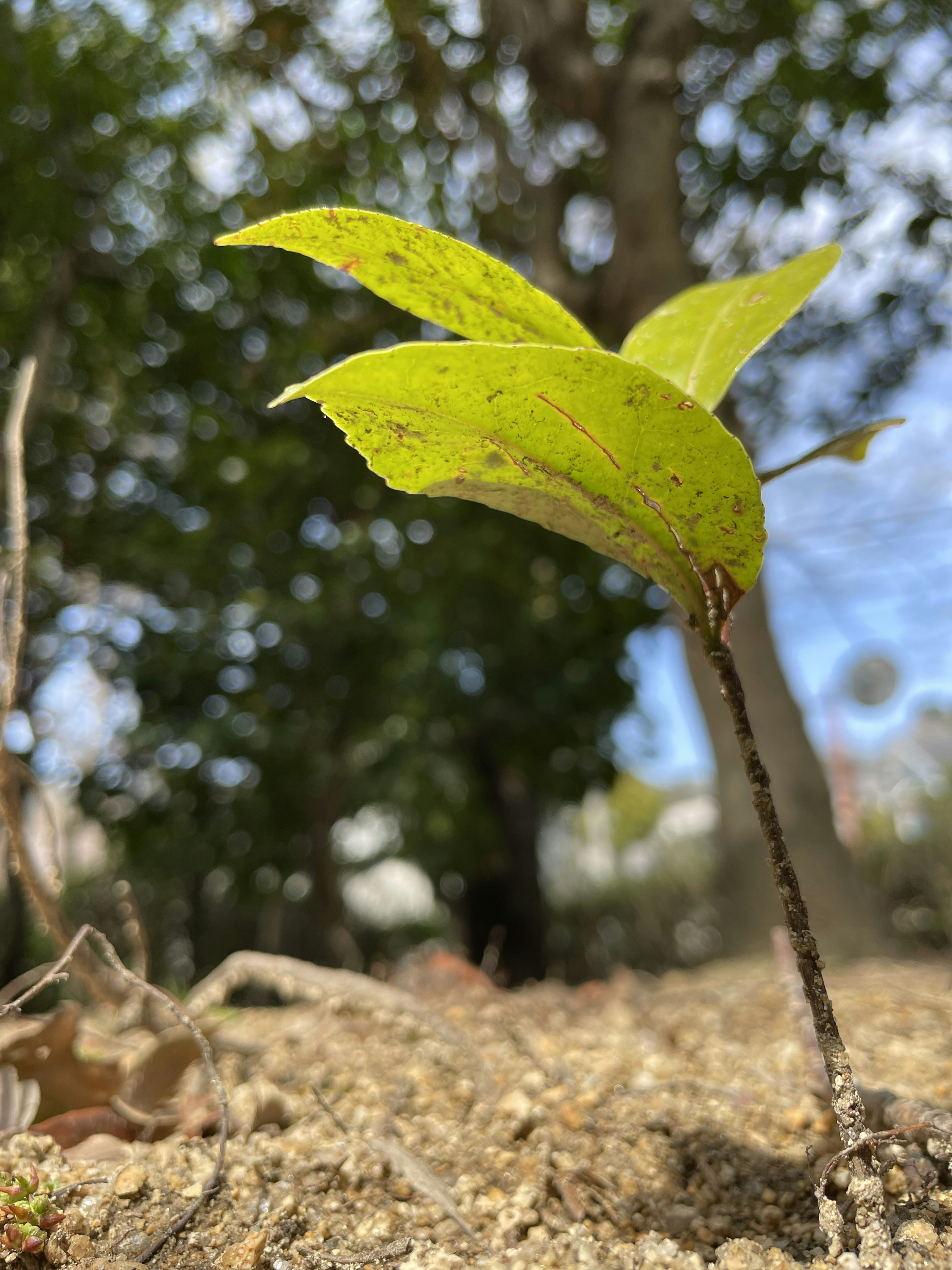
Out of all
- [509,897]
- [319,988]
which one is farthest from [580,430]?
[509,897]

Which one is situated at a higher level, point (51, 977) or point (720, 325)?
point (720, 325)

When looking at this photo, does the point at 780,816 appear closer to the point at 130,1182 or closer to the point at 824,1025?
the point at 824,1025

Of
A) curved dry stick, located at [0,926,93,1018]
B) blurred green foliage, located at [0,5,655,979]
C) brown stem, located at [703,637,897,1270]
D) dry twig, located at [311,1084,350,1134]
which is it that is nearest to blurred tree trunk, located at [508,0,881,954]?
blurred green foliage, located at [0,5,655,979]

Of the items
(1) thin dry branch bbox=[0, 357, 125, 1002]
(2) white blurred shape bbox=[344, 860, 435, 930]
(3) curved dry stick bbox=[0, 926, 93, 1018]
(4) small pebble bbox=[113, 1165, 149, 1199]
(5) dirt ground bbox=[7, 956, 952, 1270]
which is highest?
(1) thin dry branch bbox=[0, 357, 125, 1002]

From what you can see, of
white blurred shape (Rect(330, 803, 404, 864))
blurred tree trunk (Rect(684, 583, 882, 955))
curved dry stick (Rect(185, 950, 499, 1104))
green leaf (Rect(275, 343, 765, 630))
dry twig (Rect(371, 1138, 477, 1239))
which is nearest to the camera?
green leaf (Rect(275, 343, 765, 630))

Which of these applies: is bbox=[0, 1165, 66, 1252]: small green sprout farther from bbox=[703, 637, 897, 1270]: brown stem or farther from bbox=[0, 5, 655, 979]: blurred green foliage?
bbox=[0, 5, 655, 979]: blurred green foliage

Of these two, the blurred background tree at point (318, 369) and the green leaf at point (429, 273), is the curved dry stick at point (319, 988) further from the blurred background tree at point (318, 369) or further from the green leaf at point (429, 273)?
the blurred background tree at point (318, 369)

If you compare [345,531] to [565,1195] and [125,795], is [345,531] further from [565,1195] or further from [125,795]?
[565,1195]
